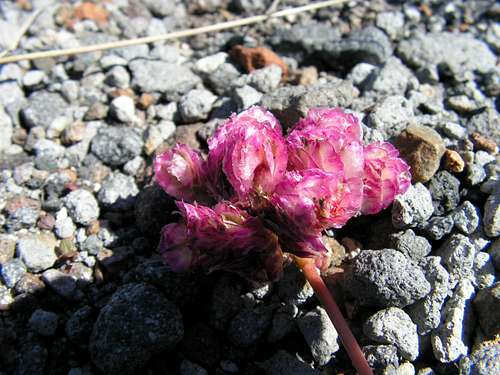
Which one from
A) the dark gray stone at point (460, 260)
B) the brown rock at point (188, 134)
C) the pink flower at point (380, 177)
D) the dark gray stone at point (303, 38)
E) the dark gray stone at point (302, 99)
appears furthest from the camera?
the dark gray stone at point (303, 38)

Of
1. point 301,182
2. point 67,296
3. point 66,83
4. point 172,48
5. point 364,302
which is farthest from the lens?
point 172,48

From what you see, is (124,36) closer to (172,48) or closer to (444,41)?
(172,48)

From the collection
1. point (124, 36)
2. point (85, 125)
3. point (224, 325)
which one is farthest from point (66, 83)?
point (224, 325)

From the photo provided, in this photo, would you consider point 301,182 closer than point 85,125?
Yes

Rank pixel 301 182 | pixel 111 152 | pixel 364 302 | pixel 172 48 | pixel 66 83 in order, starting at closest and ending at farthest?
pixel 301 182 < pixel 364 302 < pixel 111 152 < pixel 66 83 < pixel 172 48

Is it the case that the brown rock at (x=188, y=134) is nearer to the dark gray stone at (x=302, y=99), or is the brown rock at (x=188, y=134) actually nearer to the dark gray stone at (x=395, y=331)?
the dark gray stone at (x=302, y=99)

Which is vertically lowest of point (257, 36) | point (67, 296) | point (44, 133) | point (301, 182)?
point (67, 296)

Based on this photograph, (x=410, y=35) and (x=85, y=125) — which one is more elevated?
(x=410, y=35)

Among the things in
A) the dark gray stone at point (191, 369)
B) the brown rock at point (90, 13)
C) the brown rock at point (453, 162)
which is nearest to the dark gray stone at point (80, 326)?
the dark gray stone at point (191, 369)
